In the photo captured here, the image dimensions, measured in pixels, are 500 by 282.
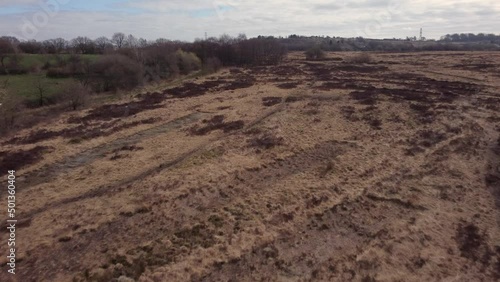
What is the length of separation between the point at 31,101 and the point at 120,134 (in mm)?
20927

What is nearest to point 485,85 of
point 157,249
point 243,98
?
point 243,98

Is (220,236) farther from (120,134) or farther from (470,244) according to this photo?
(120,134)

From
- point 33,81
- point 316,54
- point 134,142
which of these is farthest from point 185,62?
point 134,142

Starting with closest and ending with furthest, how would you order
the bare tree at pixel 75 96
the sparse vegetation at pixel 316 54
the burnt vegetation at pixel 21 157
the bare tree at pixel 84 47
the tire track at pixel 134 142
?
the tire track at pixel 134 142, the burnt vegetation at pixel 21 157, the bare tree at pixel 75 96, the bare tree at pixel 84 47, the sparse vegetation at pixel 316 54

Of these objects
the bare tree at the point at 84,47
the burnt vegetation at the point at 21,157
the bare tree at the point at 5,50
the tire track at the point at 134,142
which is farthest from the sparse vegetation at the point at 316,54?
the burnt vegetation at the point at 21,157

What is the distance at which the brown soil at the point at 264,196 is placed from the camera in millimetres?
10914

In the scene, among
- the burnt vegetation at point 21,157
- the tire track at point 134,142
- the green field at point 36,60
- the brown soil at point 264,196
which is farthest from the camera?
the green field at point 36,60

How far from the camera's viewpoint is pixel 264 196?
15.1 meters

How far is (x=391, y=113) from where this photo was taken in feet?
91.0

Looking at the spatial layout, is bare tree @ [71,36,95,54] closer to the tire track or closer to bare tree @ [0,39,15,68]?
bare tree @ [0,39,15,68]

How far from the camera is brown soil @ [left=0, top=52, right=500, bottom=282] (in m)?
10.9

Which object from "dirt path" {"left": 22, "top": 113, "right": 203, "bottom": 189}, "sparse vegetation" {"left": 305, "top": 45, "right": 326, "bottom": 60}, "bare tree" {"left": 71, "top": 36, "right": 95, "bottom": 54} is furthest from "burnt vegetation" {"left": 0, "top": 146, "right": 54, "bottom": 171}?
"sparse vegetation" {"left": 305, "top": 45, "right": 326, "bottom": 60}

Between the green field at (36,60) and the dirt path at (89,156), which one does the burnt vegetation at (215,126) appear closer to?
the dirt path at (89,156)

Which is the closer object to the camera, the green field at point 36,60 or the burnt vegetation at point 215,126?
the burnt vegetation at point 215,126
